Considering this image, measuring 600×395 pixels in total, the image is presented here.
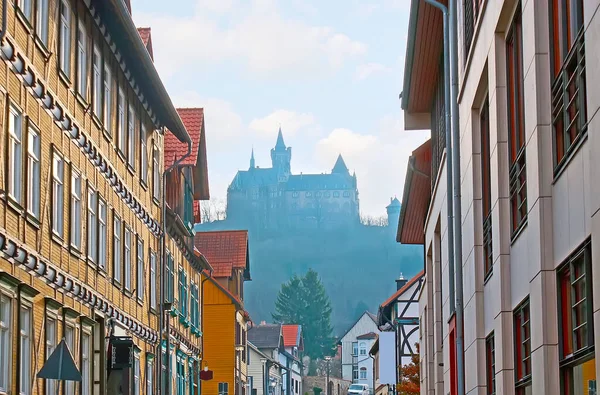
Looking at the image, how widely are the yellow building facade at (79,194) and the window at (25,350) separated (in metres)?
Result: 0.02

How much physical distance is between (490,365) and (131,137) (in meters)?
12.2

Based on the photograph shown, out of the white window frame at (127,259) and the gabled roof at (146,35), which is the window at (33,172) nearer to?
the white window frame at (127,259)

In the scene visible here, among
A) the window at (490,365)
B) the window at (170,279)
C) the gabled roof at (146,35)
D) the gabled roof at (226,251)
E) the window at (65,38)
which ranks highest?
the gabled roof at (146,35)

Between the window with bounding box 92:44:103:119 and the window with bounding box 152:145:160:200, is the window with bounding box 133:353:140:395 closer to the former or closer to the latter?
the window with bounding box 152:145:160:200

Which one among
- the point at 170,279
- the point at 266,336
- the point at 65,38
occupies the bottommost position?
the point at 170,279

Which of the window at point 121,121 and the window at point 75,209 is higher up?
the window at point 121,121

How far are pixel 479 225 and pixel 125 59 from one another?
10433 millimetres

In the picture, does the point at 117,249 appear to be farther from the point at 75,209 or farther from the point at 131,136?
the point at 75,209

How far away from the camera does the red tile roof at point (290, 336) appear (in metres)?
108

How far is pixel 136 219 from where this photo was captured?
27156 mm

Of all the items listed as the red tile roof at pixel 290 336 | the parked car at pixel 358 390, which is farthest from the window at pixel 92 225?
the red tile roof at pixel 290 336

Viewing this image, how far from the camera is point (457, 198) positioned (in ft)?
60.7

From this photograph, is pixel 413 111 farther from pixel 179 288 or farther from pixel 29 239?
pixel 29 239

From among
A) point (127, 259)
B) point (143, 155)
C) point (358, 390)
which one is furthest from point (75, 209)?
point (358, 390)
